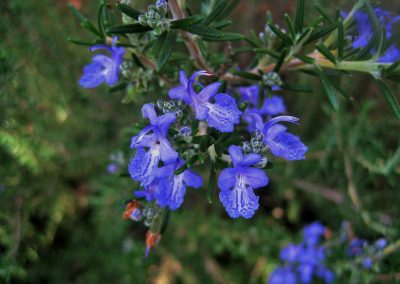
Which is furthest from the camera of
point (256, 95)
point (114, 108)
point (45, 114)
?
point (114, 108)

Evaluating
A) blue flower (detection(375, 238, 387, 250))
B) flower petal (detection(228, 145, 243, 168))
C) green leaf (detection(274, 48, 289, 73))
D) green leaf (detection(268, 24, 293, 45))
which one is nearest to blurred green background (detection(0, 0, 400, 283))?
blue flower (detection(375, 238, 387, 250))

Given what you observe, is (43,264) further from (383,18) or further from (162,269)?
(383,18)

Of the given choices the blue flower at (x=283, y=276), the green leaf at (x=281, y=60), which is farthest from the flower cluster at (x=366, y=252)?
the green leaf at (x=281, y=60)

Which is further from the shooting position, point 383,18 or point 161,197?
point 383,18

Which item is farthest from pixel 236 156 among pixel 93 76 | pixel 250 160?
pixel 93 76

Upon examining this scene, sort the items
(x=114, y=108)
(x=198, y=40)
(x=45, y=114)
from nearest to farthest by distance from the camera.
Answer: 1. (x=198, y=40)
2. (x=45, y=114)
3. (x=114, y=108)

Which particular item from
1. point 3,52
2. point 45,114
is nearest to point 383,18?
point 3,52

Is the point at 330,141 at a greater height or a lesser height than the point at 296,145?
lesser
